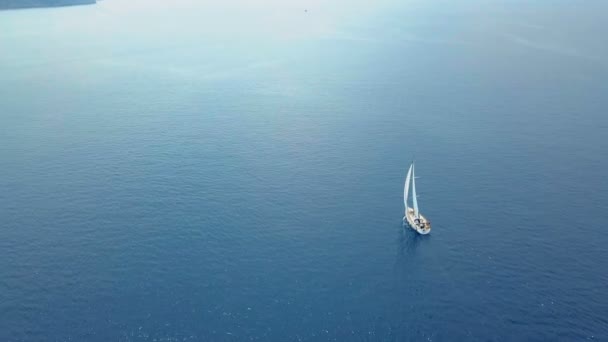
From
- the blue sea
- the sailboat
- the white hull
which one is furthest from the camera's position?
the sailboat

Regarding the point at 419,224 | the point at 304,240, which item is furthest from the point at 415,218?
the point at 304,240

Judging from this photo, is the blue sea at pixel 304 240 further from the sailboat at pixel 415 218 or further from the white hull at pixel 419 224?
the sailboat at pixel 415 218

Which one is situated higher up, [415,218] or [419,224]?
[415,218]

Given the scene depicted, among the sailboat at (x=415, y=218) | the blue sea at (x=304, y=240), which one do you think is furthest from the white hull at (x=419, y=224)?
the blue sea at (x=304, y=240)

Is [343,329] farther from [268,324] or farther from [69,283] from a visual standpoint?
[69,283]

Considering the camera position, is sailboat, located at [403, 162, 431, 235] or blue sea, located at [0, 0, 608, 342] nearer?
blue sea, located at [0, 0, 608, 342]

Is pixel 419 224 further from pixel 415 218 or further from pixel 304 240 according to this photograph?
pixel 304 240

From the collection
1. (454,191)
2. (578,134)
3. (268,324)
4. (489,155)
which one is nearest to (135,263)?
(268,324)

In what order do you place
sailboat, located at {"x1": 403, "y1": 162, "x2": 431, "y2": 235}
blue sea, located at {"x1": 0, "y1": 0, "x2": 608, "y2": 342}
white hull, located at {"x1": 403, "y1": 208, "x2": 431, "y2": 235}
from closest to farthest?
blue sea, located at {"x1": 0, "y1": 0, "x2": 608, "y2": 342}, white hull, located at {"x1": 403, "y1": 208, "x2": 431, "y2": 235}, sailboat, located at {"x1": 403, "y1": 162, "x2": 431, "y2": 235}

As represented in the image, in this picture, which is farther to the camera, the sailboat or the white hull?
the sailboat

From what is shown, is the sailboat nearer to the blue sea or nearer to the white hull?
the white hull

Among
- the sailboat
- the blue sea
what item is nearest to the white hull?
the sailboat

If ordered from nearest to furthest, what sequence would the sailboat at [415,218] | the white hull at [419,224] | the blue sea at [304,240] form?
the blue sea at [304,240] < the white hull at [419,224] < the sailboat at [415,218]
